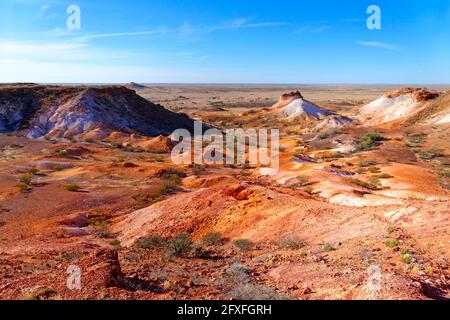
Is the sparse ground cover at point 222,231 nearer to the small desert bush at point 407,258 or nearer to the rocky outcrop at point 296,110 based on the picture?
the small desert bush at point 407,258

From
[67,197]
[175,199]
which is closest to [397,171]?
[175,199]

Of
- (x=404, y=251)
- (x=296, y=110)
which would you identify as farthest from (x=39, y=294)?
(x=296, y=110)

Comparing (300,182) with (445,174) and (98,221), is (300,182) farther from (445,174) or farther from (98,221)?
(98,221)

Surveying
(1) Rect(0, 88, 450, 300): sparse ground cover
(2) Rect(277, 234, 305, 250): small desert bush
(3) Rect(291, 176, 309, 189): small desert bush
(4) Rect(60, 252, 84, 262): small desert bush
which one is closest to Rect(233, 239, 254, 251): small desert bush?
(1) Rect(0, 88, 450, 300): sparse ground cover

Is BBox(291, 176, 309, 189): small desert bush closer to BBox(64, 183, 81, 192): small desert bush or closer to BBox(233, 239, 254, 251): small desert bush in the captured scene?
BBox(233, 239, 254, 251): small desert bush

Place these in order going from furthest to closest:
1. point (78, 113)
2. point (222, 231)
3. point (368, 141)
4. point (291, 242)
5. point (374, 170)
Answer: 1. point (78, 113)
2. point (368, 141)
3. point (374, 170)
4. point (222, 231)
5. point (291, 242)

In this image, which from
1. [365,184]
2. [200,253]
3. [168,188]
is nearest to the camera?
[200,253]

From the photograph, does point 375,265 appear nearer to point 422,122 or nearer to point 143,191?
point 143,191

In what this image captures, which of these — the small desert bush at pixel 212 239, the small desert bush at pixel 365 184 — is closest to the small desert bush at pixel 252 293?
the small desert bush at pixel 212 239
